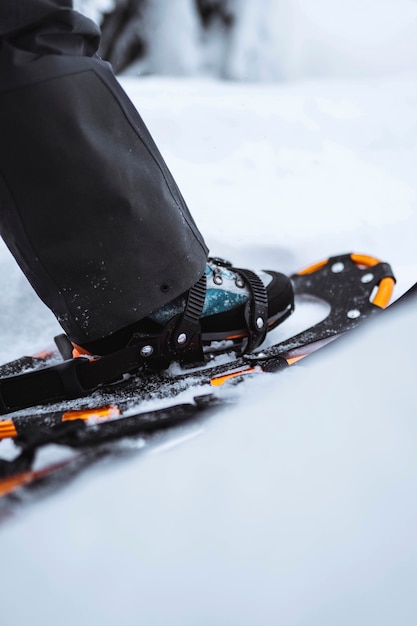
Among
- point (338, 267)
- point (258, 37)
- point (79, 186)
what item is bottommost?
point (338, 267)

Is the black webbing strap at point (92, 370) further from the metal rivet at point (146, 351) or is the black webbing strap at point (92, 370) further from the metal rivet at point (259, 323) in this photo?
the metal rivet at point (259, 323)

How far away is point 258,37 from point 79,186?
297 centimetres

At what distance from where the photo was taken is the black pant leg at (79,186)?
2.64 ft

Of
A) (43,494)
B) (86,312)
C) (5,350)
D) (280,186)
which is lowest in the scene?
(5,350)

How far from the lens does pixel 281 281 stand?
1.26m

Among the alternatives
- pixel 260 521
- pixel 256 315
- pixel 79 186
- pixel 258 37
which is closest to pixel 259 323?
pixel 256 315

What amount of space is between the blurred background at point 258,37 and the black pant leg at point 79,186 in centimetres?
254

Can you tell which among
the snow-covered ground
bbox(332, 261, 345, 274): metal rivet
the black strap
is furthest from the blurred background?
the snow-covered ground

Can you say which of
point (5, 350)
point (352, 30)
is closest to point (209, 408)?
point (5, 350)

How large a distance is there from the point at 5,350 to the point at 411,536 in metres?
1.05

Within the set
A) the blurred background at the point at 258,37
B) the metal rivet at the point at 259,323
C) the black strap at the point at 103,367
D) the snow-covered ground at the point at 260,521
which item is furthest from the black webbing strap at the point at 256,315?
the blurred background at the point at 258,37

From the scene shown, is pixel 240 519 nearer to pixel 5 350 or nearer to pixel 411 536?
pixel 411 536

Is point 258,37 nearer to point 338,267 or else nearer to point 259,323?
point 338,267

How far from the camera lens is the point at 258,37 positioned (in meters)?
3.38
